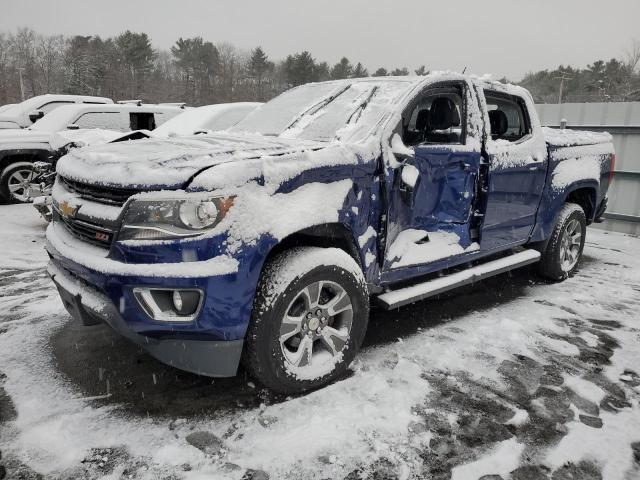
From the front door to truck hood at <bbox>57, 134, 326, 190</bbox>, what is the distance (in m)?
0.67

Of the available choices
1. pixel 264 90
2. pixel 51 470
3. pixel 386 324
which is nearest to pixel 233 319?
pixel 51 470

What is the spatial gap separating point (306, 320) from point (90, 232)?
1.26m

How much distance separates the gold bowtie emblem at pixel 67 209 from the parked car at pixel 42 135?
464 cm

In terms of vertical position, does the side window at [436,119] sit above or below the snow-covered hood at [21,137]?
above

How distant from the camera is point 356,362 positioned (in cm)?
321

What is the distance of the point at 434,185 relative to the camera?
340 centimetres

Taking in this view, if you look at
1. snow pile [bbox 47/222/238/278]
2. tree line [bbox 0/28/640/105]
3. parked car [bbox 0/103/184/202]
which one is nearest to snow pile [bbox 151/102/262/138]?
parked car [bbox 0/103/184/202]

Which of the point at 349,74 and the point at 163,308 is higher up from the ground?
the point at 349,74

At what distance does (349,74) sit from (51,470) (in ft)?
206

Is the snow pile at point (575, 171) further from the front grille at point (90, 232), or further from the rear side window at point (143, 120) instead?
the rear side window at point (143, 120)

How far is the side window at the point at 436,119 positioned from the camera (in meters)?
3.36

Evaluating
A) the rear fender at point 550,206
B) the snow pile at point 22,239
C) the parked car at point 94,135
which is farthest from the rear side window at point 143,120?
the rear fender at point 550,206

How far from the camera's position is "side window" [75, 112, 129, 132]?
30.2 feet

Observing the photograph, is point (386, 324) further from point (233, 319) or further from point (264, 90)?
point (264, 90)
